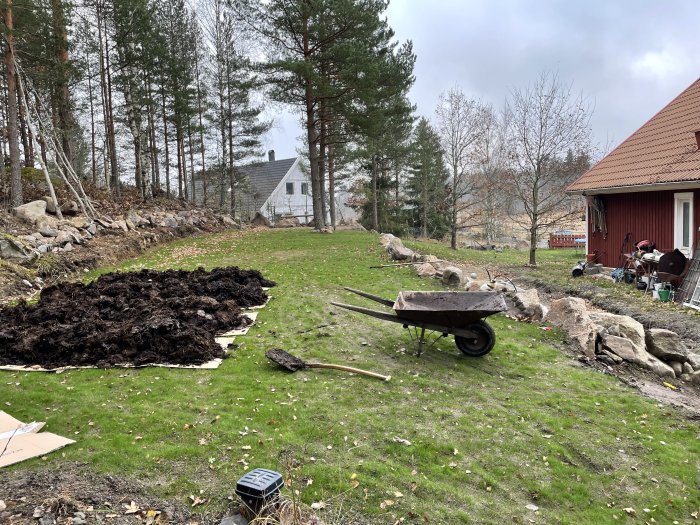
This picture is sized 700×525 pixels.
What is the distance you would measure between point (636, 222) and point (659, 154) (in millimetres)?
1930

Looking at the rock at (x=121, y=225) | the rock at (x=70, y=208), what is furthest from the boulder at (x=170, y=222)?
the rock at (x=70, y=208)

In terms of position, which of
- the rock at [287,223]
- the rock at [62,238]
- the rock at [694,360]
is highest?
the rock at [287,223]

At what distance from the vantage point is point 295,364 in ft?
18.9

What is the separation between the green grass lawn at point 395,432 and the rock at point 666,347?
1.42m

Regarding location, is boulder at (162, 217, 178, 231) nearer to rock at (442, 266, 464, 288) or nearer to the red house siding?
rock at (442, 266, 464, 288)

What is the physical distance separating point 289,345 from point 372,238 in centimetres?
1369

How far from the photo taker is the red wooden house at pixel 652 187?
38.5 ft

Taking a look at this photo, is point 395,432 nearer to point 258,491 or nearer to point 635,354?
point 258,491

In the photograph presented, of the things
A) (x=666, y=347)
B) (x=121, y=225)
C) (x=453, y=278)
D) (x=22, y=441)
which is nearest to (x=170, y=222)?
(x=121, y=225)

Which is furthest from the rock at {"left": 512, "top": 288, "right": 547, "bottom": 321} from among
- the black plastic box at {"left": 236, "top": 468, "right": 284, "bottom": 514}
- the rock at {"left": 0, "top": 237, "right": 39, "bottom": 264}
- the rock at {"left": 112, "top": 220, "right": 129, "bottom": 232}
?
the rock at {"left": 112, "top": 220, "right": 129, "bottom": 232}

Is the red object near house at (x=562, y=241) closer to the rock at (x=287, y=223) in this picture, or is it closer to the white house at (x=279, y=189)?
the white house at (x=279, y=189)

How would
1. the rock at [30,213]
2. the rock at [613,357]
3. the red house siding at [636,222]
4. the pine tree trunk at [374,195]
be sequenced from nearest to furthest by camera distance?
the rock at [613,357], the red house siding at [636,222], the rock at [30,213], the pine tree trunk at [374,195]

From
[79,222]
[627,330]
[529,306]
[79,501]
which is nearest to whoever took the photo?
[79,501]

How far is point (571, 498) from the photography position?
3.73 metres
